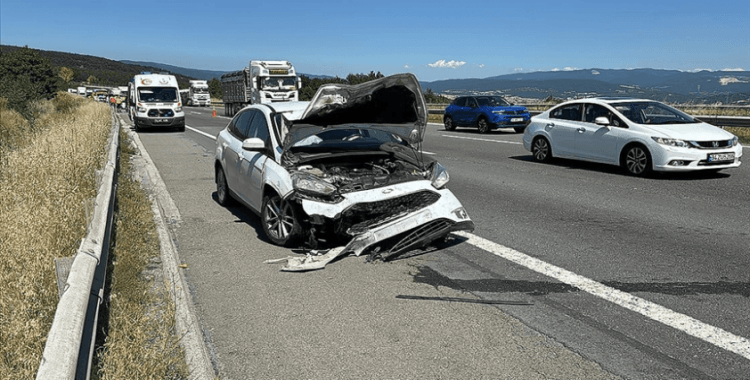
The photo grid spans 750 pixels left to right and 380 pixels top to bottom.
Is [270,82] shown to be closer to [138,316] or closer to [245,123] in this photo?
[245,123]

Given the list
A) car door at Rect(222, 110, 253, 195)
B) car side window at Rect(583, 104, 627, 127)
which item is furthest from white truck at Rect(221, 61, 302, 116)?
car door at Rect(222, 110, 253, 195)

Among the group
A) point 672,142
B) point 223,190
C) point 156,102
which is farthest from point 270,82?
point 223,190

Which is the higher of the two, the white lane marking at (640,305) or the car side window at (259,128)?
the car side window at (259,128)

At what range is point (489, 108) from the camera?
24078mm

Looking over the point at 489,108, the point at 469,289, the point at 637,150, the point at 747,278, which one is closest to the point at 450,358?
the point at 469,289

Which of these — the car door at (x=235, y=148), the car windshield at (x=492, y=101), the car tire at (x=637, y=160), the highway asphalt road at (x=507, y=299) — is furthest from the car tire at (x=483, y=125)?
the car door at (x=235, y=148)

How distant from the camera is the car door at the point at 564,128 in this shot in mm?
13016

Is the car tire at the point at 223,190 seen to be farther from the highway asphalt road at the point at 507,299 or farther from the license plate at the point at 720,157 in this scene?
the license plate at the point at 720,157

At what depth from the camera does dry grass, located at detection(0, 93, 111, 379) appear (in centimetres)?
372

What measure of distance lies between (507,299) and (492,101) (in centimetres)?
2070

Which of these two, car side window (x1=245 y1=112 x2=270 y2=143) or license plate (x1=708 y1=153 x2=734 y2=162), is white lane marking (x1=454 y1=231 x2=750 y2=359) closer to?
car side window (x1=245 y1=112 x2=270 y2=143)

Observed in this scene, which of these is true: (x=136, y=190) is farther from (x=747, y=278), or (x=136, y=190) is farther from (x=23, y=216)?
(x=747, y=278)

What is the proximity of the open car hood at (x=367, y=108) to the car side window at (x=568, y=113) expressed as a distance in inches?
273

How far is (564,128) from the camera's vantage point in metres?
13.2
